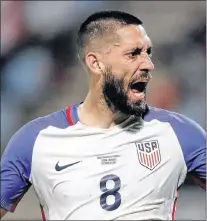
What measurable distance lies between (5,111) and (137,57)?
1.46m

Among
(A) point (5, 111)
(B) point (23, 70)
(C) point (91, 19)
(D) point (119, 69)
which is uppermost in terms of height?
(C) point (91, 19)

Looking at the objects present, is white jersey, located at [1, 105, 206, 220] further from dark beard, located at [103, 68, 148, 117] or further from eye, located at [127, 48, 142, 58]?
eye, located at [127, 48, 142, 58]

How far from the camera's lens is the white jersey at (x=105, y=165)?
5.51 ft

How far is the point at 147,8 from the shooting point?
3211 mm

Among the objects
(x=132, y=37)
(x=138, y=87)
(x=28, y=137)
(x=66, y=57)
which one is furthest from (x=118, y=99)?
(x=66, y=57)

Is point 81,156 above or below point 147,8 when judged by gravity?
below

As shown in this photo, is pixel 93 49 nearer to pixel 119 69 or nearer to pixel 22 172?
pixel 119 69

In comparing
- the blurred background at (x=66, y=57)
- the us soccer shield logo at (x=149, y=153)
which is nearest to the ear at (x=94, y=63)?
the us soccer shield logo at (x=149, y=153)

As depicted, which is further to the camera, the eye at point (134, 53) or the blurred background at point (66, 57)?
the blurred background at point (66, 57)

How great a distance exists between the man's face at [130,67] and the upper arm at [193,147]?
136 millimetres

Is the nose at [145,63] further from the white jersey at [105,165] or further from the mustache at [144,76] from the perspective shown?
the white jersey at [105,165]

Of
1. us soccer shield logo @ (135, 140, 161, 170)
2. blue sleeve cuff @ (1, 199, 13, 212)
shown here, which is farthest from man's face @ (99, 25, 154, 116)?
blue sleeve cuff @ (1, 199, 13, 212)

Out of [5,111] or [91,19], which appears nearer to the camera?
[91,19]

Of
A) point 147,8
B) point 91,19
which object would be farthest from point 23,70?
point 91,19
